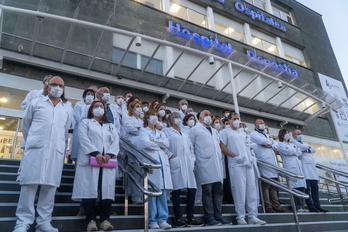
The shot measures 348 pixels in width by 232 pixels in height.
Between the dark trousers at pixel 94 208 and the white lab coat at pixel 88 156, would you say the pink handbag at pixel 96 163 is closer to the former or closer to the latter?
the white lab coat at pixel 88 156

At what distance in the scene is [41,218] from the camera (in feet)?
10.2

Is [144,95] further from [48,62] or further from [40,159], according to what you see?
[40,159]

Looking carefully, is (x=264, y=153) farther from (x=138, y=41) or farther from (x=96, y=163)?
(x=138, y=41)

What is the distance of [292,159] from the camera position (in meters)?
6.32

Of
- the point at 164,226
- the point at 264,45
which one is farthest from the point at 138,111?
the point at 264,45

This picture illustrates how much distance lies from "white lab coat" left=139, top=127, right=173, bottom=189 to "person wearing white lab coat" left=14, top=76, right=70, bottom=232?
1229 millimetres

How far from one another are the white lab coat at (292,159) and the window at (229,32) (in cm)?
1039

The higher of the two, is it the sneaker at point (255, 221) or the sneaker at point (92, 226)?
the sneaker at point (92, 226)

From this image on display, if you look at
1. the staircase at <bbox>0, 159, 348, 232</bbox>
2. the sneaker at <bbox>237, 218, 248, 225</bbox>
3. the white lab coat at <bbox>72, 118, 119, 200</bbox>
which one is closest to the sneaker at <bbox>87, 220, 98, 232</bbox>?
the staircase at <bbox>0, 159, 348, 232</bbox>

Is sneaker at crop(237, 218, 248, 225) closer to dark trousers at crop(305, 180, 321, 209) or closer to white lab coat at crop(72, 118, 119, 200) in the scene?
white lab coat at crop(72, 118, 119, 200)

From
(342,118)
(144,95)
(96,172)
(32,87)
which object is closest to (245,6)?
(342,118)

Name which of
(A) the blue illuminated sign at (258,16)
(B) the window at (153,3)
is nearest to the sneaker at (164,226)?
(B) the window at (153,3)

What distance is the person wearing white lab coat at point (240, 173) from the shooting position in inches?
183

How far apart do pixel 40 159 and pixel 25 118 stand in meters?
0.68
